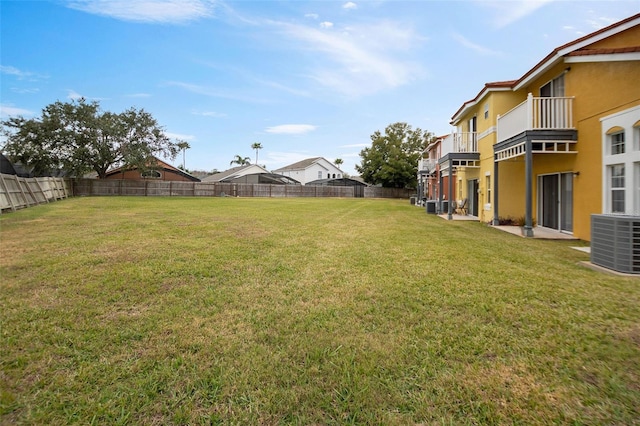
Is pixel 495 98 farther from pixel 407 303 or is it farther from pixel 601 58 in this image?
pixel 407 303

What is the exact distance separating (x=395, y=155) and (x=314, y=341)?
1616 inches

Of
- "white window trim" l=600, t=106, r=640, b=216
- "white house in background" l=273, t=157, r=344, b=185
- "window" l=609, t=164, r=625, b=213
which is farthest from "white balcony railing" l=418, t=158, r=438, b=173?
"white house in background" l=273, t=157, r=344, b=185

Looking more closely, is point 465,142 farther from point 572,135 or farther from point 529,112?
point 572,135

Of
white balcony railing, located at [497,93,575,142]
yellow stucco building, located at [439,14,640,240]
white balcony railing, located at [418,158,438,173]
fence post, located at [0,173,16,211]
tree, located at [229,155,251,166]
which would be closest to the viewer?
yellow stucco building, located at [439,14,640,240]

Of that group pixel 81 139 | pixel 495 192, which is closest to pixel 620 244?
pixel 495 192

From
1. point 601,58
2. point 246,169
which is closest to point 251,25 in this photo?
point 601,58

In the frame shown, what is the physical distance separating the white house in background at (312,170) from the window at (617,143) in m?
46.3

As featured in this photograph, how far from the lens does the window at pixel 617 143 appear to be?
25.8ft

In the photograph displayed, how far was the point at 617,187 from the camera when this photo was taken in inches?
314

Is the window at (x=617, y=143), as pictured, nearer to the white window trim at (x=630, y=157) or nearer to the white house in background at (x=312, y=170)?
the white window trim at (x=630, y=157)

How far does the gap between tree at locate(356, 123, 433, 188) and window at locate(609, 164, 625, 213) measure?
3387 cm

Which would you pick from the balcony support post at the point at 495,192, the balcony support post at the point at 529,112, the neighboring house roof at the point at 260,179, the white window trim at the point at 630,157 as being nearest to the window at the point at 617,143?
the white window trim at the point at 630,157

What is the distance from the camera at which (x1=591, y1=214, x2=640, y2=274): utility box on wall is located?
17.6 ft

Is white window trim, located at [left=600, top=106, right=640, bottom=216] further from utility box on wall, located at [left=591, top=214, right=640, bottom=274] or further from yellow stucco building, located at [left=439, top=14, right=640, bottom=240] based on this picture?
utility box on wall, located at [left=591, top=214, right=640, bottom=274]
